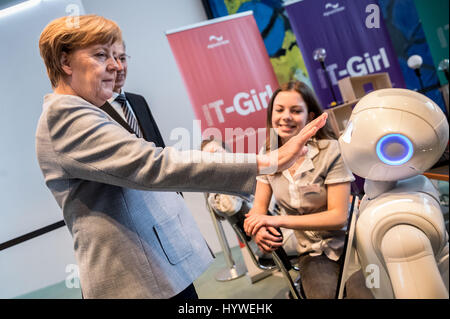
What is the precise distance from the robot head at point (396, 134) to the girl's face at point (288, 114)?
376 mm

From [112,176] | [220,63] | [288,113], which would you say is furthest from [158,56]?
[112,176]

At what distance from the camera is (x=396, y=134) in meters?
0.58

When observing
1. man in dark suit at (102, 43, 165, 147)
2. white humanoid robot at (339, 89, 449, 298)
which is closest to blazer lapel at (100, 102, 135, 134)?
man in dark suit at (102, 43, 165, 147)

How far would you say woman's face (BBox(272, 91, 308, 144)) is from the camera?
3.39 feet

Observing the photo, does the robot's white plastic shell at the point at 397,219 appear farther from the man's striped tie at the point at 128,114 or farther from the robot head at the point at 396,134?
the man's striped tie at the point at 128,114

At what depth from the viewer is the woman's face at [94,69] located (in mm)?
616

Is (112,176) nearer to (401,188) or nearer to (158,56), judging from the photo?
(401,188)

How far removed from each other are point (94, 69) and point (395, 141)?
48 cm

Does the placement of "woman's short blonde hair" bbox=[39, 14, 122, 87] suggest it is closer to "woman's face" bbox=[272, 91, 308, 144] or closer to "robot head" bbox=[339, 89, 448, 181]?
"robot head" bbox=[339, 89, 448, 181]

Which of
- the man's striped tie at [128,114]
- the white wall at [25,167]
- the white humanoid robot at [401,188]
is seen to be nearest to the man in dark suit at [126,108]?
the man's striped tie at [128,114]
